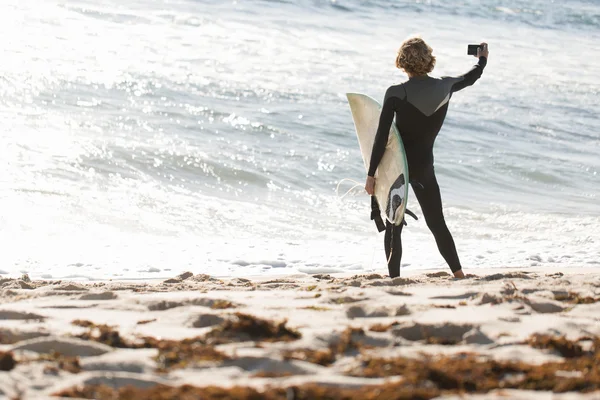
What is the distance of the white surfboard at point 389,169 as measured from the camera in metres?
4.71

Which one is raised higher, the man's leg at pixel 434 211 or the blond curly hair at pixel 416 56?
the blond curly hair at pixel 416 56

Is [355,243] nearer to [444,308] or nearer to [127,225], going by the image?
[127,225]

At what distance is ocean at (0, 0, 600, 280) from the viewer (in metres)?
6.80

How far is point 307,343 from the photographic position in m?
3.03

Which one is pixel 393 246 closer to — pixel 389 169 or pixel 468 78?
pixel 389 169

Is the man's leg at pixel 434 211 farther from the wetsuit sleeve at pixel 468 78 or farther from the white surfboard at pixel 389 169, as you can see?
the wetsuit sleeve at pixel 468 78

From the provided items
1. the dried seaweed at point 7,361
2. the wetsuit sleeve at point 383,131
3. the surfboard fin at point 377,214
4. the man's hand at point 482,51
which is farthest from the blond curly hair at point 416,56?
the dried seaweed at point 7,361

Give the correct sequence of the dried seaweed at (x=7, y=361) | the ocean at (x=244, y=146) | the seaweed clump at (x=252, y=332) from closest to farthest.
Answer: the dried seaweed at (x=7, y=361) < the seaweed clump at (x=252, y=332) < the ocean at (x=244, y=146)

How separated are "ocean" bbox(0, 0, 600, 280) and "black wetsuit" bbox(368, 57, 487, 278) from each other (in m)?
1.55

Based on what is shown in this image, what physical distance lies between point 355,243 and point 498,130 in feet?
20.8

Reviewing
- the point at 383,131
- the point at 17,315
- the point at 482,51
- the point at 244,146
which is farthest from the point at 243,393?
the point at 244,146

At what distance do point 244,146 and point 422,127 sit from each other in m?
6.19

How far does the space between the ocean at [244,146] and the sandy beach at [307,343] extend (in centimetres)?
217

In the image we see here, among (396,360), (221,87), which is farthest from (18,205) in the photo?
(221,87)
